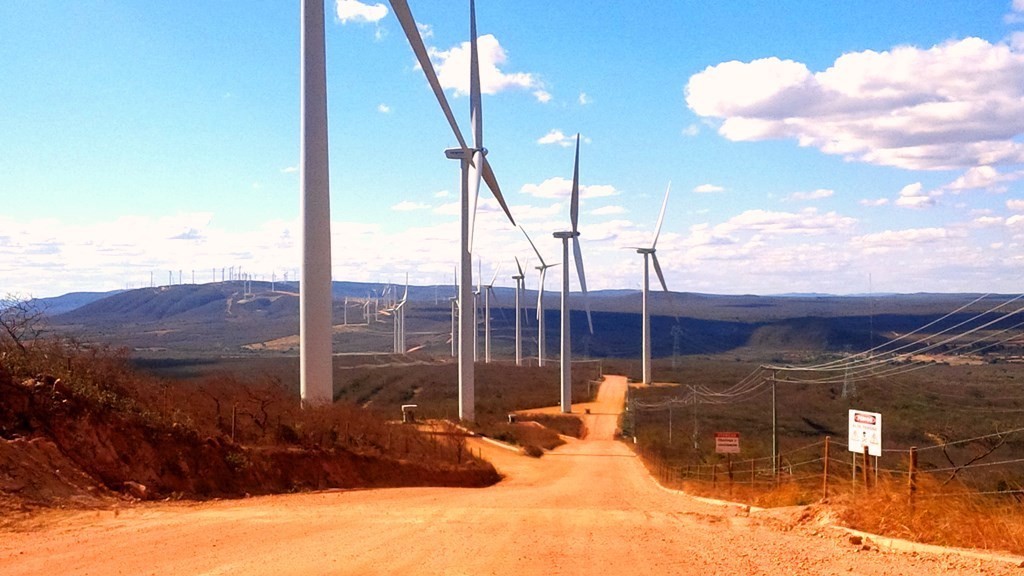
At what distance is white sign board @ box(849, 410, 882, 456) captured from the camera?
15.7m

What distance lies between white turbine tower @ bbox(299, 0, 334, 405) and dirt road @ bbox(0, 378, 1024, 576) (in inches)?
226

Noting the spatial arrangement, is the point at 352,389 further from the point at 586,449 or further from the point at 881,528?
the point at 881,528

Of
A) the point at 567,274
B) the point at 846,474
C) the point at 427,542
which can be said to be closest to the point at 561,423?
the point at 567,274

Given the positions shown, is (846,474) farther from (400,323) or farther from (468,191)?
(400,323)

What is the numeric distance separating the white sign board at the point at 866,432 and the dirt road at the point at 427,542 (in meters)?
2.03

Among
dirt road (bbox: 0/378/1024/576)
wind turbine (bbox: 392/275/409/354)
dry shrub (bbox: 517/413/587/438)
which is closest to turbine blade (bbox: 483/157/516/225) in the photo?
dry shrub (bbox: 517/413/587/438)

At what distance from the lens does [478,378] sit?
89438 millimetres

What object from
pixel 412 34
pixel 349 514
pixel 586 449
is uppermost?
pixel 412 34

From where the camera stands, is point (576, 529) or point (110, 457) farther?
point (110, 457)

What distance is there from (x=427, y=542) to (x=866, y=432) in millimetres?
8306

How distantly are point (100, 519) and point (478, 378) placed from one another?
76.3 m

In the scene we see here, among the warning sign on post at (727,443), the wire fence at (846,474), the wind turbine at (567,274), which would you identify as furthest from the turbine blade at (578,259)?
the warning sign on post at (727,443)

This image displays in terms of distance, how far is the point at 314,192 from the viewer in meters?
22.7

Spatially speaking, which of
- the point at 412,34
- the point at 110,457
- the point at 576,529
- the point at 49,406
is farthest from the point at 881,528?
the point at 412,34
